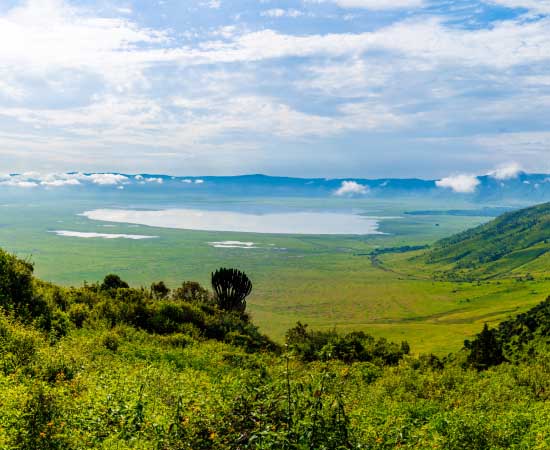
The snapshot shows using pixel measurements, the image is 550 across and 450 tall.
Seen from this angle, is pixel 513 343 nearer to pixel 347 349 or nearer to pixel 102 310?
pixel 347 349

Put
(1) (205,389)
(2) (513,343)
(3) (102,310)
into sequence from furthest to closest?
1. (2) (513,343)
2. (3) (102,310)
3. (1) (205,389)

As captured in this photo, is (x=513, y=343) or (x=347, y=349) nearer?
(x=347, y=349)

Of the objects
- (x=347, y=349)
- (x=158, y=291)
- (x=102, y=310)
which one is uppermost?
(x=102, y=310)

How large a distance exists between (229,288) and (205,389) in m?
30.5

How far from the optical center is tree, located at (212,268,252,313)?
148ft

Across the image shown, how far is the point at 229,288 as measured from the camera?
45.5m

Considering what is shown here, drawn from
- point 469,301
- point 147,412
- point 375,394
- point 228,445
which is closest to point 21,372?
point 147,412

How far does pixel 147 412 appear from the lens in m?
11.9

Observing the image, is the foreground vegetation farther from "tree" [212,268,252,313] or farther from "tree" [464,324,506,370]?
"tree" [212,268,252,313]

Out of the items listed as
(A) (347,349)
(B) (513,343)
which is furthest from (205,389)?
(B) (513,343)

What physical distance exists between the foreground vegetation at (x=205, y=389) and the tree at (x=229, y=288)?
25.1ft

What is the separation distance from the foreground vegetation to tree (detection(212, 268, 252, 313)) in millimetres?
7643

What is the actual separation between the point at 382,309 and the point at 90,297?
456 feet

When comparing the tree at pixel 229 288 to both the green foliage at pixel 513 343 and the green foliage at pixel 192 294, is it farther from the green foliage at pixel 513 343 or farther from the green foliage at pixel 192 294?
the green foliage at pixel 513 343
